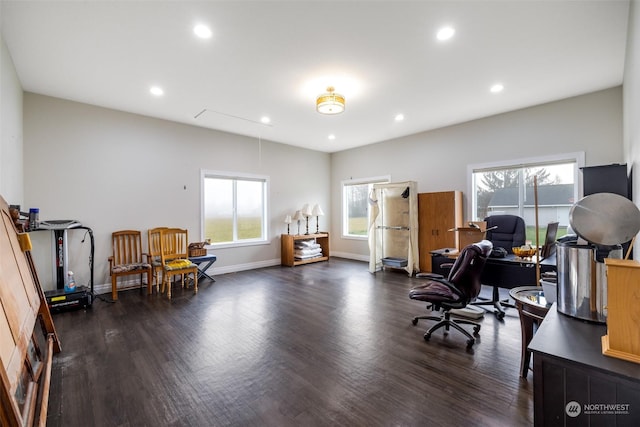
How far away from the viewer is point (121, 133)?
4.71 meters

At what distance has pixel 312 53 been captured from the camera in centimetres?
299

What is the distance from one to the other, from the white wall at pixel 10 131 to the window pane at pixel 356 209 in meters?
6.30

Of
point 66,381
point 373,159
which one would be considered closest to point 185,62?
point 66,381

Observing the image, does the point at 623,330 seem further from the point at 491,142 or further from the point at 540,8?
the point at 491,142

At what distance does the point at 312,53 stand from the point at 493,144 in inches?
153

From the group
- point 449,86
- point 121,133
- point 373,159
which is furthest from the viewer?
point 373,159

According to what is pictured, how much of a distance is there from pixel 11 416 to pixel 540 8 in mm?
4442

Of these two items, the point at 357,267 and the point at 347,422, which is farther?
the point at 357,267

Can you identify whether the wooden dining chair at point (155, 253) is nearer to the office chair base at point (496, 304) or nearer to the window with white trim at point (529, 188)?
the office chair base at point (496, 304)

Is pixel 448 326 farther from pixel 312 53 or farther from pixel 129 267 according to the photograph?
pixel 129 267

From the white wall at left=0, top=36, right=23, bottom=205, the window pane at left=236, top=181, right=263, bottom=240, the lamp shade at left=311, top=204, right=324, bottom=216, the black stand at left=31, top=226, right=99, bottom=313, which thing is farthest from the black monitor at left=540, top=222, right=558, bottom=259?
the black stand at left=31, top=226, right=99, bottom=313

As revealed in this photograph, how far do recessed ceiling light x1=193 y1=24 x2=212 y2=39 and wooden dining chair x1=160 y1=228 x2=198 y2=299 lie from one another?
337 cm

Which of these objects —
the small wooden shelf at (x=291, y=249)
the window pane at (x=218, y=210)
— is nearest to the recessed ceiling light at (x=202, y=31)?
the window pane at (x=218, y=210)

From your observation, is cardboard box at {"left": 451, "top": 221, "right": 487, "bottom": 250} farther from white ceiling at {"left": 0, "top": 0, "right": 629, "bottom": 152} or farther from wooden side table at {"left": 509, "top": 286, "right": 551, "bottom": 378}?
white ceiling at {"left": 0, "top": 0, "right": 629, "bottom": 152}
